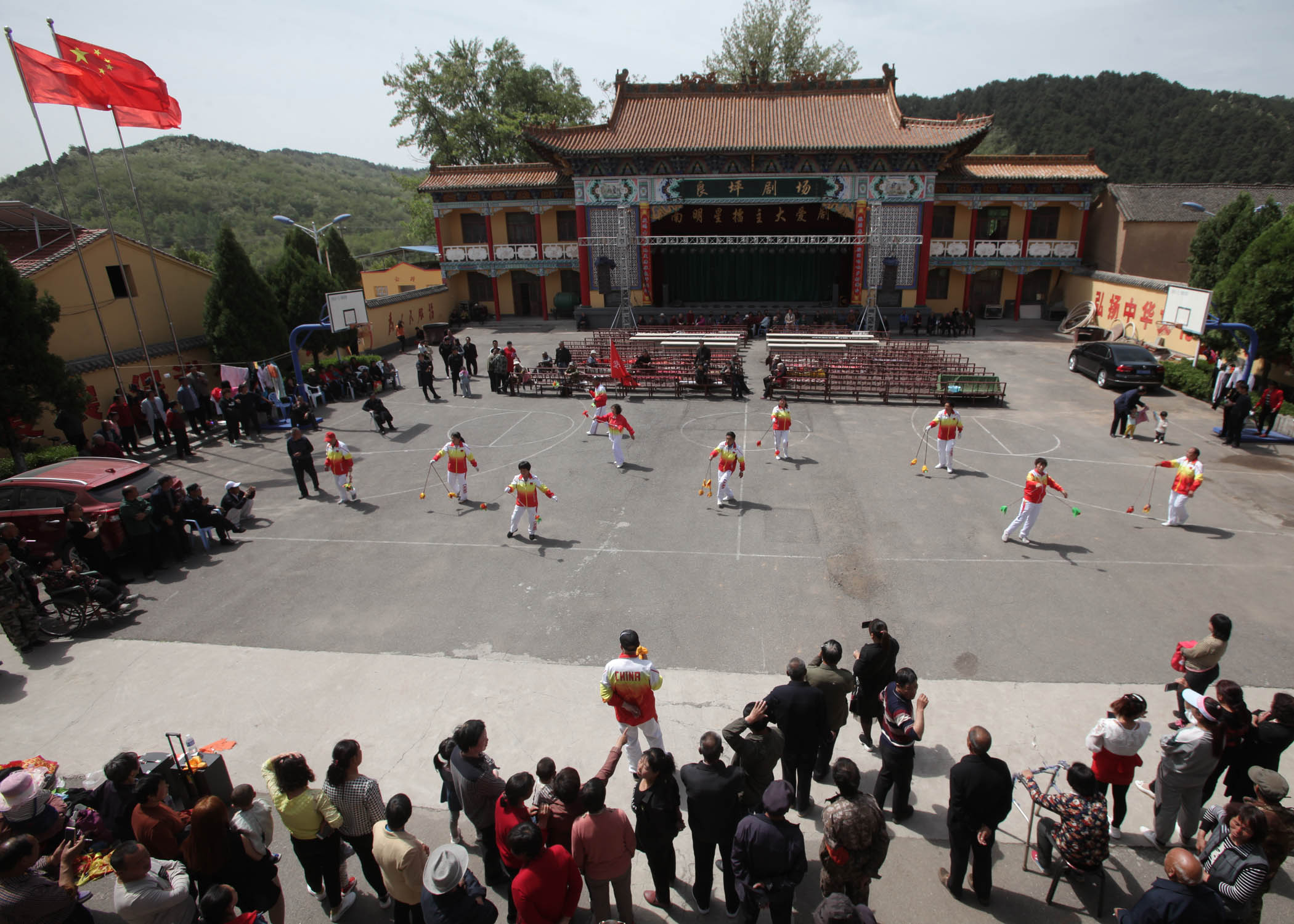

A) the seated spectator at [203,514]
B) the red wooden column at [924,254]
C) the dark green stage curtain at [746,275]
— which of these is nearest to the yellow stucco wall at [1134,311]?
the red wooden column at [924,254]

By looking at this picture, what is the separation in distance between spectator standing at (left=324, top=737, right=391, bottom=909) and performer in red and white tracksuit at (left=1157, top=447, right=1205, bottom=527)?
12.8 m

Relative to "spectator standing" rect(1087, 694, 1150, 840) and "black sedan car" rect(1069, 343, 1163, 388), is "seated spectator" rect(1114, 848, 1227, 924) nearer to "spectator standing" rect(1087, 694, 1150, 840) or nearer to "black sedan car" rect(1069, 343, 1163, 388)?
"spectator standing" rect(1087, 694, 1150, 840)

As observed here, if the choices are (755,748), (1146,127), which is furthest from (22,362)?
(1146,127)

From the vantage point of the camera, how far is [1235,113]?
55.6m

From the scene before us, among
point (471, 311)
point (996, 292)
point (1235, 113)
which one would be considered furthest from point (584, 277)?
point (1235, 113)

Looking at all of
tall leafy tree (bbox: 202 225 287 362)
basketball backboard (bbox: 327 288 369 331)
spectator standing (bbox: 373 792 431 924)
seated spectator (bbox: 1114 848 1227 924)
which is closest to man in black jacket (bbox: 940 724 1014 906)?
seated spectator (bbox: 1114 848 1227 924)

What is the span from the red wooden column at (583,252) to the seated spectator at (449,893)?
3408 centimetres

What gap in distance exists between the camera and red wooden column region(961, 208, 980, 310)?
35.4m

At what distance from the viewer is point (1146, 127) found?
2265 inches

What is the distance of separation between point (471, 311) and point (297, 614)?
101ft

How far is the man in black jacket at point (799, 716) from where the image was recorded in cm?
579

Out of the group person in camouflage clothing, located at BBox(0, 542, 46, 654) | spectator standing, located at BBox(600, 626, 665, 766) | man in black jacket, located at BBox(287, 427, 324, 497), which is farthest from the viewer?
man in black jacket, located at BBox(287, 427, 324, 497)

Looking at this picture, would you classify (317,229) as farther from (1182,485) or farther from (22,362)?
(1182,485)

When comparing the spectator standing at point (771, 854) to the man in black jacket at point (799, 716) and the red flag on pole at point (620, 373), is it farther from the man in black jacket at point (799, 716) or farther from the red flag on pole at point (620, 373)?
the red flag on pole at point (620, 373)
